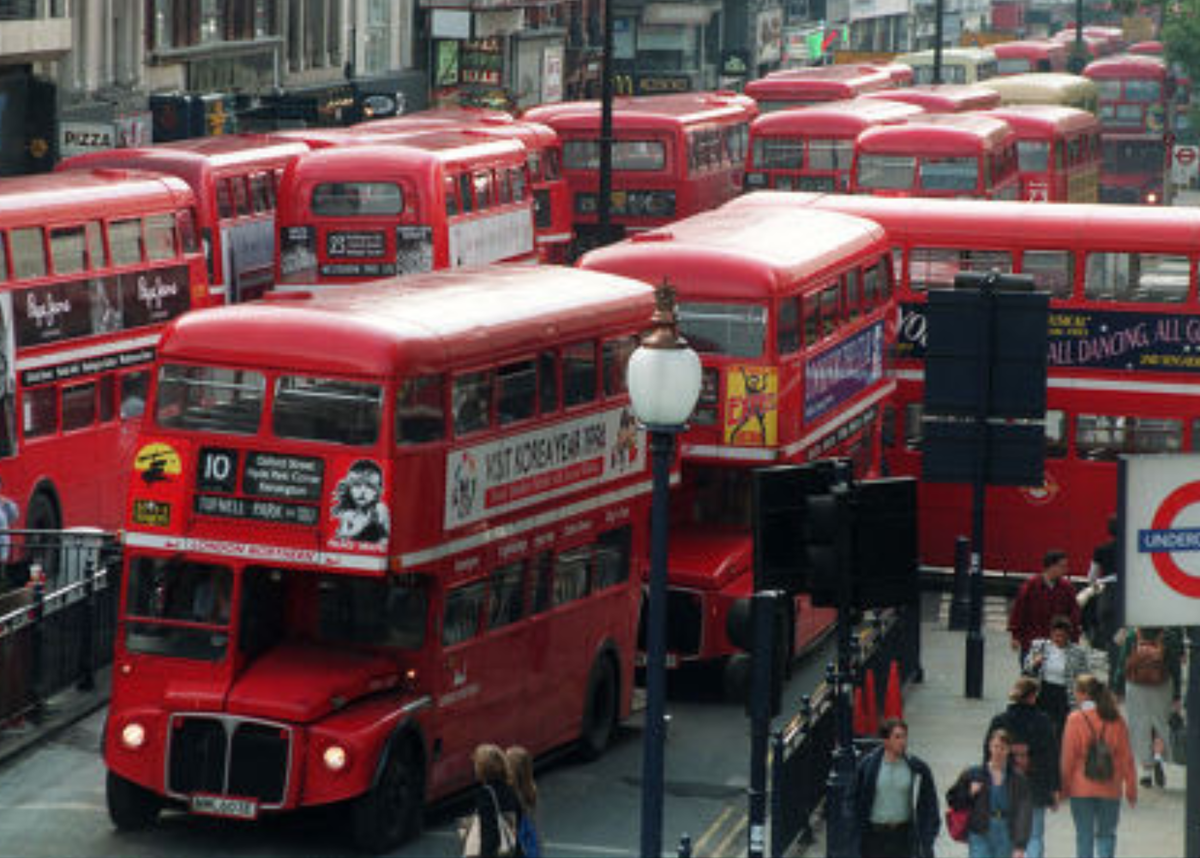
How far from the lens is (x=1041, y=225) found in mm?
33344

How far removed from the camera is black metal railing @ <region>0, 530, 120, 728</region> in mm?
24234

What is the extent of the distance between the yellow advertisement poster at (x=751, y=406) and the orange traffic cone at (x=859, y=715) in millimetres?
3073

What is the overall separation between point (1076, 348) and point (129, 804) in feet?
50.7

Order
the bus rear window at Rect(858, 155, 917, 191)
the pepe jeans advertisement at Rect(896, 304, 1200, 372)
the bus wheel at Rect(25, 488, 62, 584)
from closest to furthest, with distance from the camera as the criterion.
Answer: the bus wheel at Rect(25, 488, 62, 584)
the pepe jeans advertisement at Rect(896, 304, 1200, 372)
the bus rear window at Rect(858, 155, 917, 191)

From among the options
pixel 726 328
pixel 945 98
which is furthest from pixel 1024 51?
pixel 726 328

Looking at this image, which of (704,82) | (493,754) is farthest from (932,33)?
(493,754)

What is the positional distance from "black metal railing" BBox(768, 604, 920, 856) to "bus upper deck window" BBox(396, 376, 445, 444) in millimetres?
3258

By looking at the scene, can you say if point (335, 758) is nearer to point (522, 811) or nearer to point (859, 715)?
point (522, 811)

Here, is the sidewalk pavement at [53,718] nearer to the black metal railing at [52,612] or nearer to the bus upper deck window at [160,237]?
the black metal railing at [52,612]

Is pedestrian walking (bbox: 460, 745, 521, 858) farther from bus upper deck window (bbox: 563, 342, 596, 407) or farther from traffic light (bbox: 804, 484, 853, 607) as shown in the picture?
bus upper deck window (bbox: 563, 342, 596, 407)

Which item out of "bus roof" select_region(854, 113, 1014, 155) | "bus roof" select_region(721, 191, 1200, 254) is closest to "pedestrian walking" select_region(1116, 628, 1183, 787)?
"bus roof" select_region(721, 191, 1200, 254)

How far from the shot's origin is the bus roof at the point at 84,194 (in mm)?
30106

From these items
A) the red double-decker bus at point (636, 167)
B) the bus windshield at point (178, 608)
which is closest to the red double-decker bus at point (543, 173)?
the red double-decker bus at point (636, 167)

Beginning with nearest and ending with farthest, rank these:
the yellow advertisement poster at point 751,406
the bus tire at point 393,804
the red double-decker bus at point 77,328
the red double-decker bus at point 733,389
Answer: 1. the bus tire at point 393,804
2. the red double-decker bus at point 733,389
3. the yellow advertisement poster at point 751,406
4. the red double-decker bus at point 77,328
